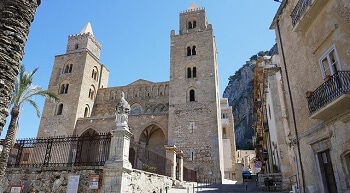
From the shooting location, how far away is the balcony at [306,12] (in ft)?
22.1

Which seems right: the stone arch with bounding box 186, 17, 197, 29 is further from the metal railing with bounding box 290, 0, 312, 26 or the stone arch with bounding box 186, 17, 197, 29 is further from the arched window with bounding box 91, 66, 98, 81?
the metal railing with bounding box 290, 0, 312, 26

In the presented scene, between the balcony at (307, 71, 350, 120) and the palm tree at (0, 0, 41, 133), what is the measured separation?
19.3 feet

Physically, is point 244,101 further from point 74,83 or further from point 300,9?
point 300,9

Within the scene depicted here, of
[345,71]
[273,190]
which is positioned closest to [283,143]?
[273,190]

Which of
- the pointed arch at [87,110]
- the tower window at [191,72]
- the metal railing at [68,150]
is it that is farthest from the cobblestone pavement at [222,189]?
the pointed arch at [87,110]

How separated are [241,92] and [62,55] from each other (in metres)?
49.7

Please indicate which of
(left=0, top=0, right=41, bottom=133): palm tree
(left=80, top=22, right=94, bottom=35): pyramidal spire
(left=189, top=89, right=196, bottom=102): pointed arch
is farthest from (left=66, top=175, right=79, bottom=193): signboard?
(left=80, top=22, right=94, bottom=35): pyramidal spire

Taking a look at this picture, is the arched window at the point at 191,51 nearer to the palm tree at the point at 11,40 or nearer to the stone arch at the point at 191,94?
the stone arch at the point at 191,94

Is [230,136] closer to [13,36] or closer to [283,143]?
[283,143]

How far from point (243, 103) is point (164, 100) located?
134ft

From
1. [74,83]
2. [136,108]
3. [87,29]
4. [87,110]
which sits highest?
[87,29]

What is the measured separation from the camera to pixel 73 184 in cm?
813

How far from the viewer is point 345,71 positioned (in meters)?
5.56

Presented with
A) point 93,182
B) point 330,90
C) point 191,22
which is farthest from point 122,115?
point 191,22
